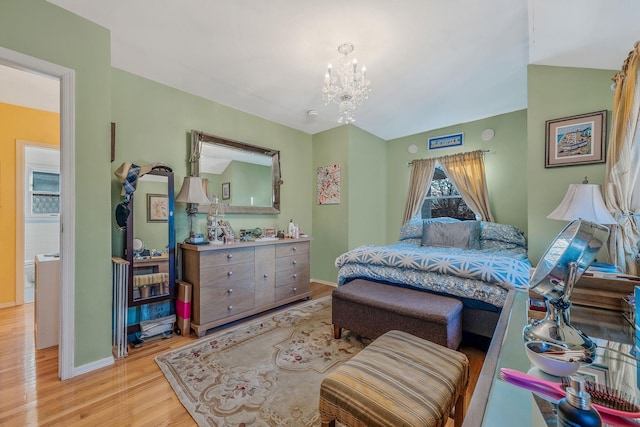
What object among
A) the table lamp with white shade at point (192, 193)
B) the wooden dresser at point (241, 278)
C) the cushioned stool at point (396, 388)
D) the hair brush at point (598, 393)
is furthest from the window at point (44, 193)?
the hair brush at point (598, 393)

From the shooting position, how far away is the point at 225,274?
8.77 ft

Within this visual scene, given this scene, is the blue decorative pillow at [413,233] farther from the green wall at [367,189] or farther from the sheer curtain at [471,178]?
the green wall at [367,189]

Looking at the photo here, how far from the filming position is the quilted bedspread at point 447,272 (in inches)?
78.3

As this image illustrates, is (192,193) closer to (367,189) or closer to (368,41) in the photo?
(368,41)

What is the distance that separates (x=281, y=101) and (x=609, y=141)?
3239 millimetres

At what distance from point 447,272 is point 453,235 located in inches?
A: 54.6

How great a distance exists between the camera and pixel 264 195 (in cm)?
376

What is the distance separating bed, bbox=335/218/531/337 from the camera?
2014 mm

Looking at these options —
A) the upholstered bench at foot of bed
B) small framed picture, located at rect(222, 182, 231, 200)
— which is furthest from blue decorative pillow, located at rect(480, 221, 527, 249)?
small framed picture, located at rect(222, 182, 231, 200)

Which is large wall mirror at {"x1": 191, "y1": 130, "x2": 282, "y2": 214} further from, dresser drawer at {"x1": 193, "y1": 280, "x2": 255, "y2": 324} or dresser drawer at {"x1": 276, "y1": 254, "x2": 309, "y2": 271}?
dresser drawer at {"x1": 193, "y1": 280, "x2": 255, "y2": 324}

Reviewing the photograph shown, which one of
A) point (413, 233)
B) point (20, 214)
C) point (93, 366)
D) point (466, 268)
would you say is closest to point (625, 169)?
point (466, 268)

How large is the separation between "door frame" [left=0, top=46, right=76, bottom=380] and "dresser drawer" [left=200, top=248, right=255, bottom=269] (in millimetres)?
936

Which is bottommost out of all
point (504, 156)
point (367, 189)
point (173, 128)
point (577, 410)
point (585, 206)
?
point (577, 410)

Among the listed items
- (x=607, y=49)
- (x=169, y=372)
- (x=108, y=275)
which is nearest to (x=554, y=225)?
(x=607, y=49)
